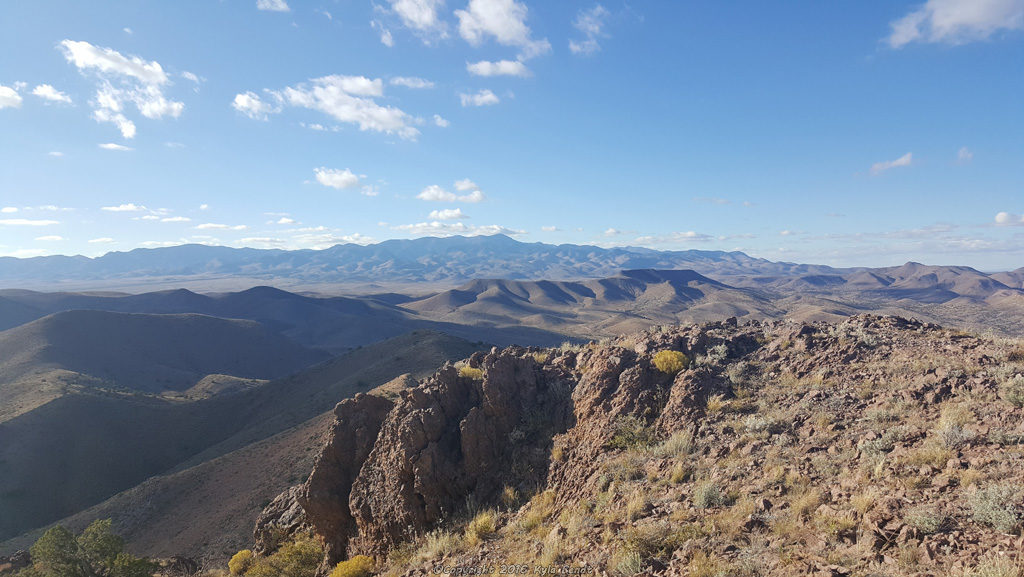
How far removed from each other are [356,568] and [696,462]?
6.94 m

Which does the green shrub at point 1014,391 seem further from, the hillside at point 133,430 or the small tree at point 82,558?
the hillside at point 133,430

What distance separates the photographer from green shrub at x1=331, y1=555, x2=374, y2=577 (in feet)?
29.0

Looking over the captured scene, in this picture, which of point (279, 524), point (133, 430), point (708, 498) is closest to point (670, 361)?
point (708, 498)

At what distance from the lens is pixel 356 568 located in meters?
8.91

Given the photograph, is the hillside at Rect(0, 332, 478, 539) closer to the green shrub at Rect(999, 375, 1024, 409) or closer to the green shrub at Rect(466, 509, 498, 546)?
the green shrub at Rect(466, 509, 498, 546)

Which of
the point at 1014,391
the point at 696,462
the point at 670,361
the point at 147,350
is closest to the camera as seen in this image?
the point at 1014,391

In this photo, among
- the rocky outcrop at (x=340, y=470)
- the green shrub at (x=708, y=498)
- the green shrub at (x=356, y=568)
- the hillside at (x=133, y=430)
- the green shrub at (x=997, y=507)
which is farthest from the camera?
the hillside at (x=133, y=430)

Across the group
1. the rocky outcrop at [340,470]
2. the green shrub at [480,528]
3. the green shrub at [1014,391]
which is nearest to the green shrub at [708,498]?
the green shrub at [480,528]

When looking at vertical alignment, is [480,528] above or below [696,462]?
below

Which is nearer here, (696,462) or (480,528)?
(696,462)

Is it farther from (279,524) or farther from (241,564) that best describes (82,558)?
(279,524)

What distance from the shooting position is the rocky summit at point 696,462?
5.09m

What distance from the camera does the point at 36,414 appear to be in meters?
33.5

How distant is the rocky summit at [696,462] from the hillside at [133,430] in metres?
23.6
